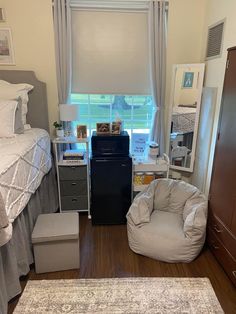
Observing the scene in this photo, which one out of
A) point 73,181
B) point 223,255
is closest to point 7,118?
point 73,181

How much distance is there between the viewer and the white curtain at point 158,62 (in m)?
2.56

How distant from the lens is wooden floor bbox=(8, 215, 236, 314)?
1831 millimetres

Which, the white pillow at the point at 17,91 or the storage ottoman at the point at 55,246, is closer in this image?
the storage ottoman at the point at 55,246

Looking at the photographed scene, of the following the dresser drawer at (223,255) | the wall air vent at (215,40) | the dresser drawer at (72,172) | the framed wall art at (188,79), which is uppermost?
the wall air vent at (215,40)

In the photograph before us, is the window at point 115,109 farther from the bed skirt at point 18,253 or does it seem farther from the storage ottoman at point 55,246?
the storage ottoman at point 55,246

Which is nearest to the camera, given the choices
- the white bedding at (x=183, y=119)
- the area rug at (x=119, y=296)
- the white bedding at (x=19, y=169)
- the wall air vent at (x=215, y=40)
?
the white bedding at (x=19, y=169)

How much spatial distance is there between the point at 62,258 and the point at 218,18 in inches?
105

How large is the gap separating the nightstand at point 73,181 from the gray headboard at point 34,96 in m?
0.33

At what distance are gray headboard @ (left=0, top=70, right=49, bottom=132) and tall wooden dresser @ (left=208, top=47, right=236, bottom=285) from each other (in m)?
1.91

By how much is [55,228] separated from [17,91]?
1533mm

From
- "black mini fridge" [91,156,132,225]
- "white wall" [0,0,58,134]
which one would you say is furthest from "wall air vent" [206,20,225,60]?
"white wall" [0,0,58,134]

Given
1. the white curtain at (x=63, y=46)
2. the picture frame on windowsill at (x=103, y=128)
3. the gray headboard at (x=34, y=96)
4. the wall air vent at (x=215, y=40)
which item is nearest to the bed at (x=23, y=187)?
the gray headboard at (x=34, y=96)

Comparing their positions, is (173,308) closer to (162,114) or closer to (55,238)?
(55,238)

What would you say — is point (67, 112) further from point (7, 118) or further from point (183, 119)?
point (183, 119)
